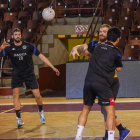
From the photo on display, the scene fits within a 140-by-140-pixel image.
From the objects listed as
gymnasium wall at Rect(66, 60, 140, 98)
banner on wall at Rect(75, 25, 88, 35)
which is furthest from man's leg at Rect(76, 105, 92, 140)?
banner on wall at Rect(75, 25, 88, 35)

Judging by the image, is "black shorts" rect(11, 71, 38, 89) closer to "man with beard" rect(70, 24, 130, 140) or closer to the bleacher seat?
"man with beard" rect(70, 24, 130, 140)

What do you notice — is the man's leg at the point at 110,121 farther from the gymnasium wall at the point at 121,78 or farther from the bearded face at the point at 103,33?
the gymnasium wall at the point at 121,78

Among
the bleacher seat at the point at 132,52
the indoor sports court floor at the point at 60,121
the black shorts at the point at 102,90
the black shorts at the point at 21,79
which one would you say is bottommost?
the indoor sports court floor at the point at 60,121

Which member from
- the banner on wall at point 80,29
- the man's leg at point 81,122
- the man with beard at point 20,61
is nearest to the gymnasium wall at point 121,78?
the banner on wall at point 80,29

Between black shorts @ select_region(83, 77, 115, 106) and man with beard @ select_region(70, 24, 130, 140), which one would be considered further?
man with beard @ select_region(70, 24, 130, 140)

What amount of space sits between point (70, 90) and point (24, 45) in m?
4.87

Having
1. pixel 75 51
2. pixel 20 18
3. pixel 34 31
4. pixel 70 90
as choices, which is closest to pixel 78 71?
pixel 70 90

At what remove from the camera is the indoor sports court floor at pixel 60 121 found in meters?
5.91

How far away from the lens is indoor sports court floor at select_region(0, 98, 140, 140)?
5.91 m

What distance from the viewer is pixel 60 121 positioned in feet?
24.1

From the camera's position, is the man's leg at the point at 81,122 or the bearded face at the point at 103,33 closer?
the man's leg at the point at 81,122

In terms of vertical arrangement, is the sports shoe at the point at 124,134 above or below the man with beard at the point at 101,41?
below

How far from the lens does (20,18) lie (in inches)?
609

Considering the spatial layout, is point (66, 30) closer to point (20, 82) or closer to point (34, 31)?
point (34, 31)
